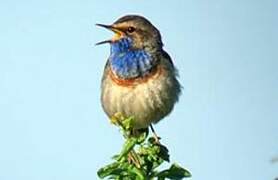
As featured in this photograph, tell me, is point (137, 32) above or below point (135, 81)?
above

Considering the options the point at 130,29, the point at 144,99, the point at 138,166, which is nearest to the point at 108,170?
the point at 138,166

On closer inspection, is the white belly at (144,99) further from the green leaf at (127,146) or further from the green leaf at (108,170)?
the green leaf at (108,170)

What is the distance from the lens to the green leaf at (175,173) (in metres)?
2.27

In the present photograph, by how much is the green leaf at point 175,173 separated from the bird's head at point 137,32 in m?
3.65

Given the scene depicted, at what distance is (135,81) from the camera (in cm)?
618

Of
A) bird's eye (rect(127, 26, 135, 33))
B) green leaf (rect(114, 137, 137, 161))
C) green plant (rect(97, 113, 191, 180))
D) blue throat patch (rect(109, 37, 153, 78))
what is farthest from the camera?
bird's eye (rect(127, 26, 135, 33))

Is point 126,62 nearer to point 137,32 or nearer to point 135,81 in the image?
point 135,81

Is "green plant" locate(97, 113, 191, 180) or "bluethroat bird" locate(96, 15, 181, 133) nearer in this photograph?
"green plant" locate(97, 113, 191, 180)

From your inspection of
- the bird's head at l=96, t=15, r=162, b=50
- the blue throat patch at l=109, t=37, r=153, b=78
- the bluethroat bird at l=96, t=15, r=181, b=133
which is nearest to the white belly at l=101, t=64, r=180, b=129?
the bluethroat bird at l=96, t=15, r=181, b=133

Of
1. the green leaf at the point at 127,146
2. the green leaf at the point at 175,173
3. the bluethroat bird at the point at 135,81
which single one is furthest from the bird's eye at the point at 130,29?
the green leaf at the point at 175,173

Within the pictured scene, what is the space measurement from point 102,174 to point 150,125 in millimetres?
4076

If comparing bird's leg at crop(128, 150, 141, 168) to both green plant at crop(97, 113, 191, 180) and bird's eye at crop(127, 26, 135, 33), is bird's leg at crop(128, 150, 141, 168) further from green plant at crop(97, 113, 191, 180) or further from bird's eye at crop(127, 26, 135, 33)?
bird's eye at crop(127, 26, 135, 33)

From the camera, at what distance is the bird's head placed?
6145 mm

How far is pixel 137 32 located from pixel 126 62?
0.44m
